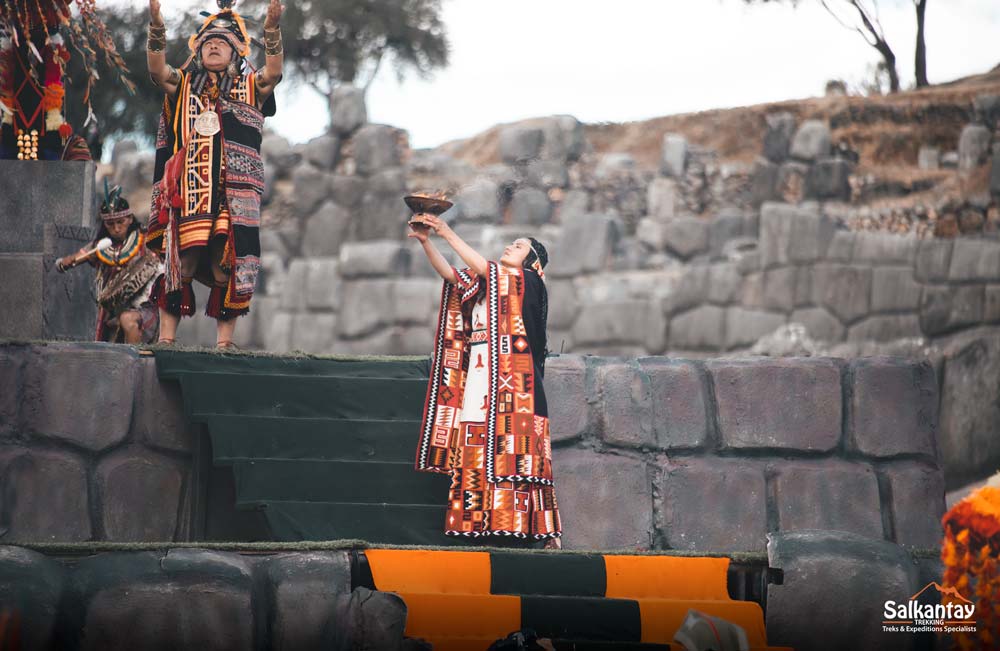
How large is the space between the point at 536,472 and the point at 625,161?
12664 mm

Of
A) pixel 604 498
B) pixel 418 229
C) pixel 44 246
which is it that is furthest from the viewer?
pixel 44 246

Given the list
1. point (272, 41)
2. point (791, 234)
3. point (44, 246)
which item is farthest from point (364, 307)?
point (272, 41)

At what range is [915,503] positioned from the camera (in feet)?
23.0

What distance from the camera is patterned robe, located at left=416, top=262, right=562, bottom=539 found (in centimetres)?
640

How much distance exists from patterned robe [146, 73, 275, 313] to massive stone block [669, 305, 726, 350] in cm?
1022

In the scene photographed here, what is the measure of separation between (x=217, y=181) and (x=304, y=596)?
10.1ft

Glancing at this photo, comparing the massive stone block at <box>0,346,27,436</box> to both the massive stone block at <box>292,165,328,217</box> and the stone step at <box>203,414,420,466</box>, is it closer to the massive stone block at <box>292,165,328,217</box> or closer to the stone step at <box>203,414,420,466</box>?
the stone step at <box>203,414,420,466</box>

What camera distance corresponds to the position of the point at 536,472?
643cm

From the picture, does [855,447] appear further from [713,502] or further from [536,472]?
[536,472]

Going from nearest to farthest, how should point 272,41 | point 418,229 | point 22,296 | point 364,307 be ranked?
point 418,229, point 272,41, point 22,296, point 364,307

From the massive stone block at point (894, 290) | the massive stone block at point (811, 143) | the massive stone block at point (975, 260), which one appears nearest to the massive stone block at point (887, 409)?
the massive stone block at point (975, 260)

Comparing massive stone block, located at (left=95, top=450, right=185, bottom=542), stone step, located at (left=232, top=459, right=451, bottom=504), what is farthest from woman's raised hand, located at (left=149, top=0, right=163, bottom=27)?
stone step, located at (left=232, top=459, right=451, bottom=504)

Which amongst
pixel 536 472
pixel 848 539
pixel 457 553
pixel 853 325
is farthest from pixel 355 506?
pixel 853 325

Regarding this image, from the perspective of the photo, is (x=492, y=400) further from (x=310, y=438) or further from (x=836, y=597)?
(x=836, y=597)
